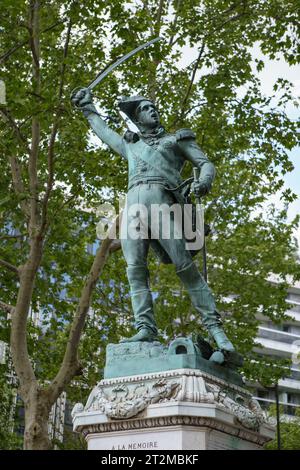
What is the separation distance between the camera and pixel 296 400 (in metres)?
56.2

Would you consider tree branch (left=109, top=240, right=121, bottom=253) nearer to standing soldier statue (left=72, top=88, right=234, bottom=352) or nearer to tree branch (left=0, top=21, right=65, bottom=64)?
tree branch (left=0, top=21, right=65, bottom=64)

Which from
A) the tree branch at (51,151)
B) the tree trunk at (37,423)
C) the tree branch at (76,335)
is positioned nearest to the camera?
the tree trunk at (37,423)

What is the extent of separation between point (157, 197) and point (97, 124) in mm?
1281

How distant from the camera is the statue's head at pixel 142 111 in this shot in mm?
7781

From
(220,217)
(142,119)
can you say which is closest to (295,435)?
(220,217)

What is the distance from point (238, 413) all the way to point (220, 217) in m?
12.8

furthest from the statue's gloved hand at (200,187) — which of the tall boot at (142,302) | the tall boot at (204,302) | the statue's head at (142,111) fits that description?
the statue's head at (142,111)

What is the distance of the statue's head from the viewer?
7.78 metres

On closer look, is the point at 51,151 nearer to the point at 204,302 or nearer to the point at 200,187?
the point at 200,187

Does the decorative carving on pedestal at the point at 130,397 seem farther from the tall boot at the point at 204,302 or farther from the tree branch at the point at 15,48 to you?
the tree branch at the point at 15,48

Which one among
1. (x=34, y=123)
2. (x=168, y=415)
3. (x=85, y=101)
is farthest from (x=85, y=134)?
(x=168, y=415)

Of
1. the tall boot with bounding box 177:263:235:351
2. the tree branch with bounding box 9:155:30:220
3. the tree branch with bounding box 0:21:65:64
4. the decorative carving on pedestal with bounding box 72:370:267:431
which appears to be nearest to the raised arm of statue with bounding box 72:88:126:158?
the tall boot with bounding box 177:263:235:351

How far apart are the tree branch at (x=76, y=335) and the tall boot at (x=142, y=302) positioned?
626cm

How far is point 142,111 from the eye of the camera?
25.7 feet
